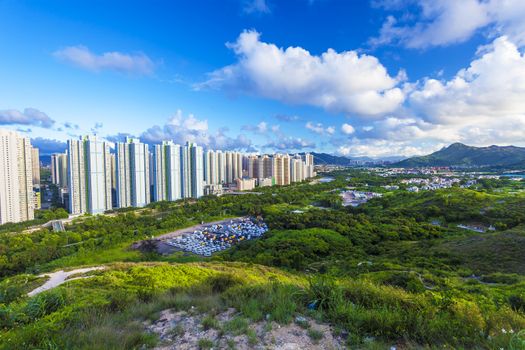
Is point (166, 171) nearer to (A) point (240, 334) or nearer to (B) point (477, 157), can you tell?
(A) point (240, 334)

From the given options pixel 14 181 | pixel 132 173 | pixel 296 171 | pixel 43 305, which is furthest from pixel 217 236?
pixel 296 171

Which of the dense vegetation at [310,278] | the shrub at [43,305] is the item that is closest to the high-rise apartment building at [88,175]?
the dense vegetation at [310,278]

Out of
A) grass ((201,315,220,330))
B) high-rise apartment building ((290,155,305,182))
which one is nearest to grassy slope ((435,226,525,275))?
grass ((201,315,220,330))

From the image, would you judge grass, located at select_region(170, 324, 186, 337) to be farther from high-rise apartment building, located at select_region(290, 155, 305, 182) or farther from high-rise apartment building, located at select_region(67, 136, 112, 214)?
high-rise apartment building, located at select_region(290, 155, 305, 182)

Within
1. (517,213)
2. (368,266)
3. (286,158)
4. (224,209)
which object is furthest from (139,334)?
(286,158)

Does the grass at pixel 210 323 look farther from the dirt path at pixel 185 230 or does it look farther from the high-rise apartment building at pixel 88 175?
the high-rise apartment building at pixel 88 175

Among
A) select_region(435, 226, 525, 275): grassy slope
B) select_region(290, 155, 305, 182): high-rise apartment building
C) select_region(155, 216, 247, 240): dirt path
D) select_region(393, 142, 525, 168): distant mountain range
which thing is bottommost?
select_region(155, 216, 247, 240): dirt path

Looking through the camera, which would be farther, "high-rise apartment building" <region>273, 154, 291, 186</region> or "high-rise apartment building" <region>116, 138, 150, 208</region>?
"high-rise apartment building" <region>273, 154, 291, 186</region>
